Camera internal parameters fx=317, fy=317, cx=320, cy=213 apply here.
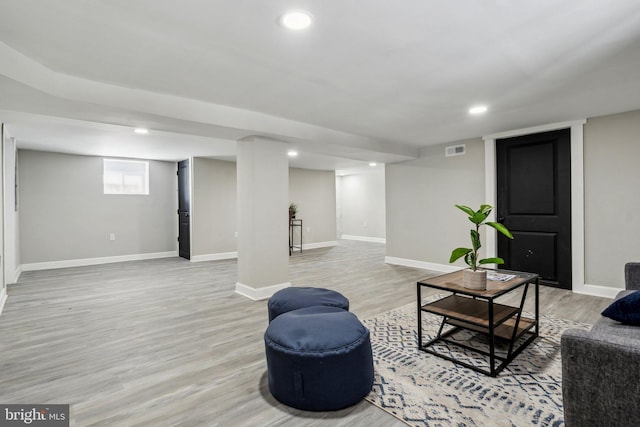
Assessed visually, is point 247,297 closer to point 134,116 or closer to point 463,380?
point 134,116

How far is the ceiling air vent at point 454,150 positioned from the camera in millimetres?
5202

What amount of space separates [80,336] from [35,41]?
2.39 meters

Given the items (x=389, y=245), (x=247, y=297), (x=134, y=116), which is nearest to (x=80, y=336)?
(x=247, y=297)

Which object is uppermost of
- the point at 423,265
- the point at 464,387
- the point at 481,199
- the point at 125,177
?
the point at 125,177

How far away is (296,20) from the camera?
1.82 m

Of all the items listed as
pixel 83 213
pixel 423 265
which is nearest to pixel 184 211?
pixel 83 213

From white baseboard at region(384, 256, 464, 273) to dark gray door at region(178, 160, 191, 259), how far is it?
428cm

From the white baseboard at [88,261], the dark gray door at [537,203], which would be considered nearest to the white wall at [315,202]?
the white baseboard at [88,261]

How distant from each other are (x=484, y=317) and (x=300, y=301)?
1.33 metres

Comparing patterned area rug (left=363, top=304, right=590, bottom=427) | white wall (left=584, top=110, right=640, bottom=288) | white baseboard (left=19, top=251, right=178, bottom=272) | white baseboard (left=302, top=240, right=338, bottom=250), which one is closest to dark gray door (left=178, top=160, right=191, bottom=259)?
white baseboard (left=19, top=251, right=178, bottom=272)

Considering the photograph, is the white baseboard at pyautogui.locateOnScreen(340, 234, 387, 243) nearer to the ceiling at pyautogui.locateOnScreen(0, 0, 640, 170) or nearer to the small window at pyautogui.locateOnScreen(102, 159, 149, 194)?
the ceiling at pyautogui.locateOnScreen(0, 0, 640, 170)

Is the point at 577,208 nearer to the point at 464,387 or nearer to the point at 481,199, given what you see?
the point at 481,199

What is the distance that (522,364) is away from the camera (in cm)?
226

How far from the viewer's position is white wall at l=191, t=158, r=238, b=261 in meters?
6.80
